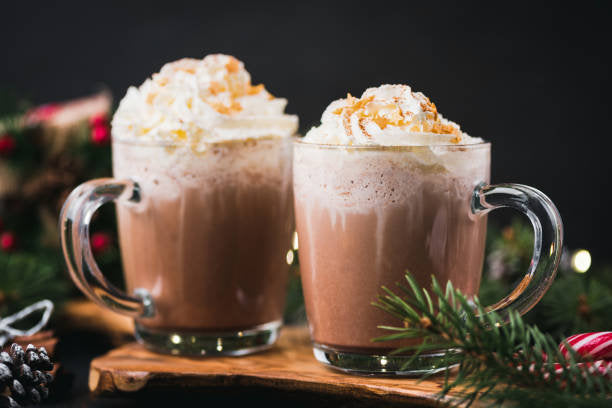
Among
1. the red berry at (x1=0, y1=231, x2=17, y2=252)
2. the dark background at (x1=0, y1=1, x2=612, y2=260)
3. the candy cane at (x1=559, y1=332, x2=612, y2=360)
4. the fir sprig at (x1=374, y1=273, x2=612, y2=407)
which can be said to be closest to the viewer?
the fir sprig at (x1=374, y1=273, x2=612, y2=407)

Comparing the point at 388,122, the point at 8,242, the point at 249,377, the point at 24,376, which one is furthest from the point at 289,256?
the point at 8,242

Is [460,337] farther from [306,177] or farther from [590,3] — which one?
[590,3]

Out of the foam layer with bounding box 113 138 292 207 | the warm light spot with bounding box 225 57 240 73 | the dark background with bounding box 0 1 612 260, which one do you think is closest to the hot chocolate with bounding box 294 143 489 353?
the foam layer with bounding box 113 138 292 207

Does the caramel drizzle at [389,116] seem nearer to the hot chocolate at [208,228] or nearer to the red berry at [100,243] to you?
the hot chocolate at [208,228]

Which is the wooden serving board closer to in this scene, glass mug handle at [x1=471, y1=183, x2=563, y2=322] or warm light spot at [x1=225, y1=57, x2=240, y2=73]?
glass mug handle at [x1=471, y1=183, x2=563, y2=322]

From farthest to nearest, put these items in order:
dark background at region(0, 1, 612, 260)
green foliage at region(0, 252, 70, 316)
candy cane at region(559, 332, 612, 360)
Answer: dark background at region(0, 1, 612, 260), green foliage at region(0, 252, 70, 316), candy cane at region(559, 332, 612, 360)

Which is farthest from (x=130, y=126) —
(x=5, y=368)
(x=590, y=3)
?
(x=590, y=3)
